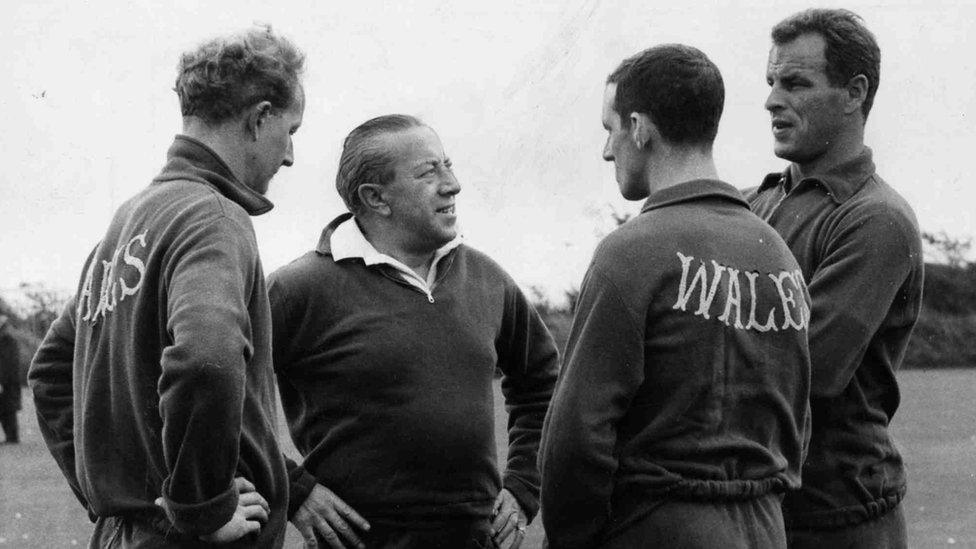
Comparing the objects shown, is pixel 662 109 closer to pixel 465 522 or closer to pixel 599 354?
pixel 599 354

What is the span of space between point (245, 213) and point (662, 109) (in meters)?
1.10

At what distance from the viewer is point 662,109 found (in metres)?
3.55

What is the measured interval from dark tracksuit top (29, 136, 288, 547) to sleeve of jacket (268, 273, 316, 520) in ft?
1.73

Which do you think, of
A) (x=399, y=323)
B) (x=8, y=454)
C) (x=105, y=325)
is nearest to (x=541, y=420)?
(x=399, y=323)

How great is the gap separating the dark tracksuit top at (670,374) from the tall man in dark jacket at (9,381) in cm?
1563

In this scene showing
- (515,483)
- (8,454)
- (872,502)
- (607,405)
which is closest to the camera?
(607,405)

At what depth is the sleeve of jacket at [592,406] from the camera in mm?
3363

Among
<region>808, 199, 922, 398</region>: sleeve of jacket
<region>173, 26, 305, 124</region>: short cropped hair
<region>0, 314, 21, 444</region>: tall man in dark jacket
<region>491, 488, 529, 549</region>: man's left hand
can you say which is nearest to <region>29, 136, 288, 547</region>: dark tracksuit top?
<region>173, 26, 305, 124</region>: short cropped hair

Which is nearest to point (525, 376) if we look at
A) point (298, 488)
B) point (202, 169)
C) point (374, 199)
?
point (374, 199)

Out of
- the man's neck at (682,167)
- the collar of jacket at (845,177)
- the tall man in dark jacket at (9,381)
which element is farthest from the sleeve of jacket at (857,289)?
the tall man in dark jacket at (9,381)

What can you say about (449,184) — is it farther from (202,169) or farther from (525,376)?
(202,169)

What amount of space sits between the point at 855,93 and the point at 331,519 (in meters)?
2.10

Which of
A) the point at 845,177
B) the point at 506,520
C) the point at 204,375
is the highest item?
the point at 845,177

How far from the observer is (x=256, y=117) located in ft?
12.0
